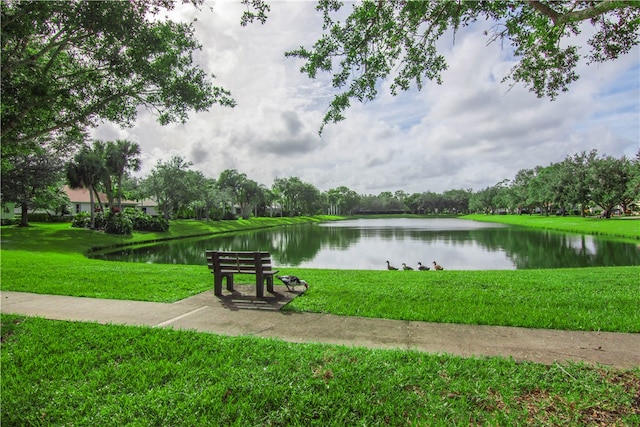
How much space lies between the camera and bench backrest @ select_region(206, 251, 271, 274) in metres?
6.43

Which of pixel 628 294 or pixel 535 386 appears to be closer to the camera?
pixel 535 386

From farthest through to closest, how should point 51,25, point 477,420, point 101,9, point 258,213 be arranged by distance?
point 258,213, point 51,25, point 101,9, point 477,420

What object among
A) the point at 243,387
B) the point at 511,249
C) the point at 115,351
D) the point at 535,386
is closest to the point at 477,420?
the point at 535,386

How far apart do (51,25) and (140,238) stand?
92.7ft

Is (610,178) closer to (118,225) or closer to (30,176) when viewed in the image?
(118,225)

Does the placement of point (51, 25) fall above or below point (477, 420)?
above

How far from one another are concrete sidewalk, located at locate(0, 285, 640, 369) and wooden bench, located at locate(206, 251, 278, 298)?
0.34 metres

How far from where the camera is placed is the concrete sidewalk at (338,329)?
3947 millimetres

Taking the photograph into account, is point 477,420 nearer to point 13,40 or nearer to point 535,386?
point 535,386

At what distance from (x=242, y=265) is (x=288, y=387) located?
12.1 feet

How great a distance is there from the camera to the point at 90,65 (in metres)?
7.94

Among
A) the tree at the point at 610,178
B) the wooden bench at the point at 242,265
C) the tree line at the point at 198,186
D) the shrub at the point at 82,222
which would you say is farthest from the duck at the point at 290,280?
the tree at the point at 610,178

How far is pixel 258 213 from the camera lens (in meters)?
85.8

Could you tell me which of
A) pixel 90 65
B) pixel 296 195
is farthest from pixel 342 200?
pixel 90 65
